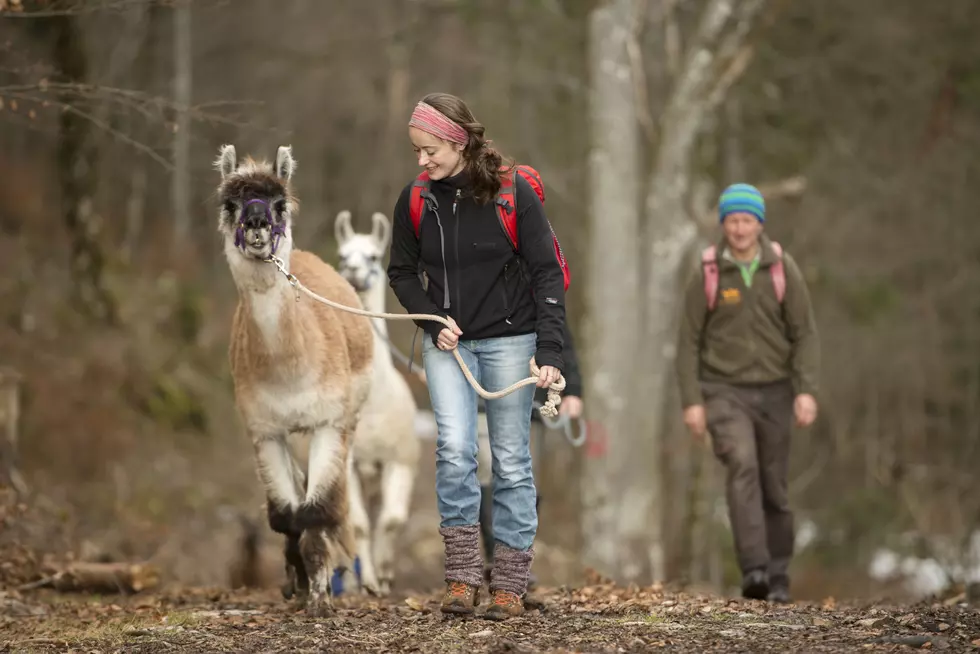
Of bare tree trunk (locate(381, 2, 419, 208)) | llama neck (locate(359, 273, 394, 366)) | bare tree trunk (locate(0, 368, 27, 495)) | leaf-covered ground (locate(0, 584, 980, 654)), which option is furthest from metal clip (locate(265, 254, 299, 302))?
bare tree trunk (locate(381, 2, 419, 208))

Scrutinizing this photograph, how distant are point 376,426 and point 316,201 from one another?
1775 cm

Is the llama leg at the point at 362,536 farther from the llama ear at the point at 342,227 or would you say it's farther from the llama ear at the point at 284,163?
the llama ear at the point at 284,163

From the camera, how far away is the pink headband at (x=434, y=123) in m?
6.01

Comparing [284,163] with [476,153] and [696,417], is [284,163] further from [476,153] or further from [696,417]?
[696,417]

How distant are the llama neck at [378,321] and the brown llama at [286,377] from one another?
80.0 inches

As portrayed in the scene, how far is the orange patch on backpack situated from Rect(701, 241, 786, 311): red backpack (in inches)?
2.0

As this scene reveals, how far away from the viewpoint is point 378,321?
32.2ft

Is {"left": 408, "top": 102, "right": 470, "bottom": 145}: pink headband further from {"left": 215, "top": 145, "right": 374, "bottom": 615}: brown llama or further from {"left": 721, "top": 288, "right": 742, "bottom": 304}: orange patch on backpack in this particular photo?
{"left": 721, "top": 288, "right": 742, "bottom": 304}: orange patch on backpack

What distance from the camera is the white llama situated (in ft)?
31.9

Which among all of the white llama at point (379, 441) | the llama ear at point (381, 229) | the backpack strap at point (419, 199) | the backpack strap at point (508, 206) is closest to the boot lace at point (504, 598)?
the backpack strap at point (508, 206)

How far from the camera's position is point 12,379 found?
11.6 meters

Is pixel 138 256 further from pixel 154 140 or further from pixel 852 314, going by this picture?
pixel 852 314

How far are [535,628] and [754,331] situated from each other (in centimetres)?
332

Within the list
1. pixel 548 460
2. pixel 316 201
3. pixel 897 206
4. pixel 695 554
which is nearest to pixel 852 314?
pixel 897 206
